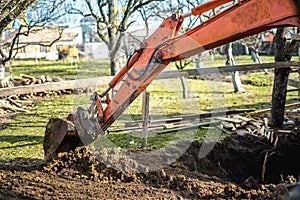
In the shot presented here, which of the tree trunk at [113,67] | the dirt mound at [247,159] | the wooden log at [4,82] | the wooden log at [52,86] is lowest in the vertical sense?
the dirt mound at [247,159]

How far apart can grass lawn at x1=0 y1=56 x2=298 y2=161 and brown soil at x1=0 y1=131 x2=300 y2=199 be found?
4.37 ft

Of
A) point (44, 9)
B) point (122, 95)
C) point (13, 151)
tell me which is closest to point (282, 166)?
point (122, 95)

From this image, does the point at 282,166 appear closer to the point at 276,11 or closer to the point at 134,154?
the point at 134,154

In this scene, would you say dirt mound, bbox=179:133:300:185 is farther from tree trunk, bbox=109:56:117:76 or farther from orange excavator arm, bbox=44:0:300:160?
tree trunk, bbox=109:56:117:76

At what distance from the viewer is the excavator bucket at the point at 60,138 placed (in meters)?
5.40

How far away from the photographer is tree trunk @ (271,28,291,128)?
8.19 m

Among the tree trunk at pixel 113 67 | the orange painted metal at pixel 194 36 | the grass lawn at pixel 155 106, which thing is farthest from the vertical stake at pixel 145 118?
the tree trunk at pixel 113 67

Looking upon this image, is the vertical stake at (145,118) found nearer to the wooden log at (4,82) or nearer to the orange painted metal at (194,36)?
the orange painted metal at (194,36)

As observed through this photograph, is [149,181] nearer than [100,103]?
Yes

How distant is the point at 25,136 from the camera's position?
877 centimetres

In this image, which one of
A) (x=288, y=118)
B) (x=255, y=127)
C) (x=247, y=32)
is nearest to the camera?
(x=247, y=32)

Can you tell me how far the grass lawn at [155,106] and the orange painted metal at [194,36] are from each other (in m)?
2.59

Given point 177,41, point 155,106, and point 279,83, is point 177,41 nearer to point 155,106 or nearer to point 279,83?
point 279,83

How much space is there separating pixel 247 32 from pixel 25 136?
632 centimetres
